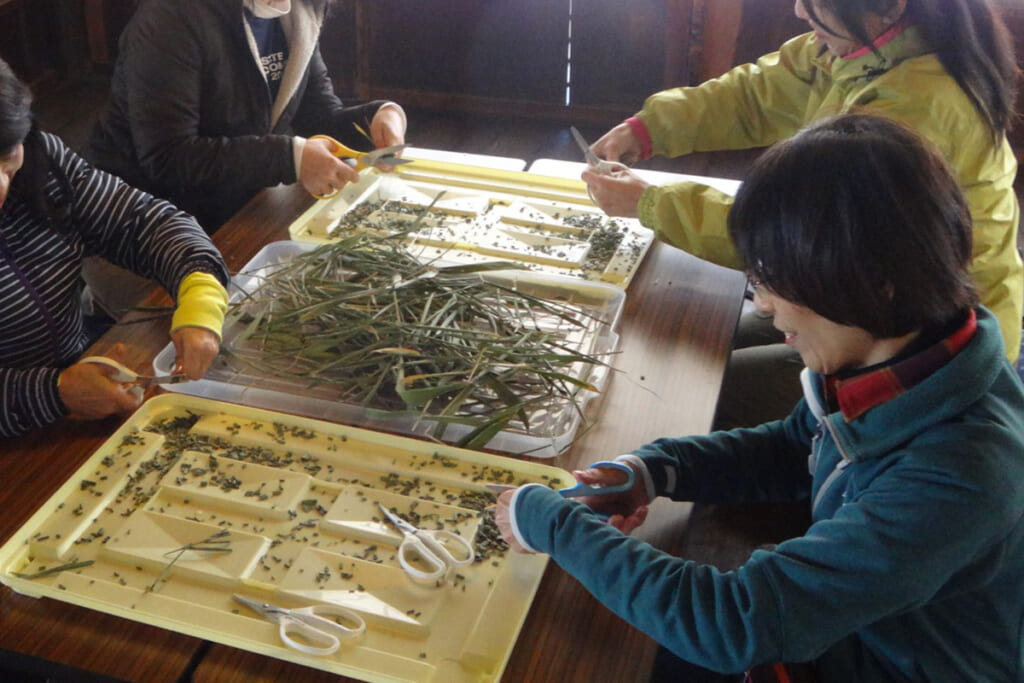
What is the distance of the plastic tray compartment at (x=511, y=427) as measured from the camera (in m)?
1.27

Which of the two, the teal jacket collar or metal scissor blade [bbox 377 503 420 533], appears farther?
metal scissor blade [bbox 377 503 420 533]

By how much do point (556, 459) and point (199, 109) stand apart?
1234mm

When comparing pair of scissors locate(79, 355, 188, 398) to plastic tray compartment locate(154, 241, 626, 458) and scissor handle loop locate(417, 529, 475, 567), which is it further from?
scissor handle loop locate(417, 529, 475, 567)

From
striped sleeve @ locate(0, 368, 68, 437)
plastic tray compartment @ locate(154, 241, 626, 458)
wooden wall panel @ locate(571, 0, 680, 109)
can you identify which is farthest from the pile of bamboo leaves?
wooden wall panel @ locate(571, 0, 680, 109)

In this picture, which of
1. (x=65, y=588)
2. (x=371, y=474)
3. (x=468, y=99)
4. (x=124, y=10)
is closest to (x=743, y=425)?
(x=371, y=474)

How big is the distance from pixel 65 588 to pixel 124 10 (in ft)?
13.9

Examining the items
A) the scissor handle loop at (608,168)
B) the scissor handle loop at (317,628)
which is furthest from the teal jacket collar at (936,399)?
the scissor handle loop at (608,168)

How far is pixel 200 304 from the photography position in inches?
54.7

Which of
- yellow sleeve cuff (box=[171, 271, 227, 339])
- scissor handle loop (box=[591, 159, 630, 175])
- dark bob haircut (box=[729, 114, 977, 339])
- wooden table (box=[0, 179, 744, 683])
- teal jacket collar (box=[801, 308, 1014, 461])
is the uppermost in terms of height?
dark bob haircut (box=[729, 114, 977, 339])

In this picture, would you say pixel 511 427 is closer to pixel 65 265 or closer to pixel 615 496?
pixel 615 496

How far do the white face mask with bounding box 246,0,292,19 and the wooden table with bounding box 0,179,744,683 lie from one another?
0.40 m

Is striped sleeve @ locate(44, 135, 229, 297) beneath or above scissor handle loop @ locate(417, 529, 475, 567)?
above

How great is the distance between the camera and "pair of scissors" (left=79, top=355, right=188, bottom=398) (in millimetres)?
1303

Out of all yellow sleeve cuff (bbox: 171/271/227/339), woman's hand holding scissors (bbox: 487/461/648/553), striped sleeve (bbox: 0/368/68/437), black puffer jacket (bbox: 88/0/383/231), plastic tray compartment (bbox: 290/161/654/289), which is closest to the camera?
woman's hand holding scissors (bbox: 487/461/648/553)
